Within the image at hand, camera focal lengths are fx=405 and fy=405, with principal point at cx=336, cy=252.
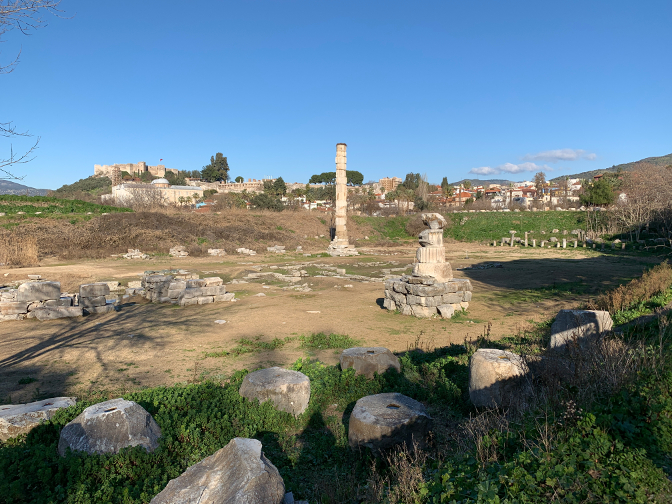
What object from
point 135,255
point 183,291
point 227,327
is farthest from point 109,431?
point 135,255

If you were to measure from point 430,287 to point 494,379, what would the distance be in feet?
19.2

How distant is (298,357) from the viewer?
753cm

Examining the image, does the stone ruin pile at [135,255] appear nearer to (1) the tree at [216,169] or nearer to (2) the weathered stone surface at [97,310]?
(2) the weathered stone surface at [97,310]

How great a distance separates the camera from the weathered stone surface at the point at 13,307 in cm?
1023

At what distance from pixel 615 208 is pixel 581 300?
24.3 meters

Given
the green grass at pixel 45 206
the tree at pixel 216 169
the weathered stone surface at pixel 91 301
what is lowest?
the weathered stone surface at pixel 91 301

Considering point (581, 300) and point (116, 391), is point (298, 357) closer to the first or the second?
point (116, 391)

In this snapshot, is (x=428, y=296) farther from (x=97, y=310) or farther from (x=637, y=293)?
(x=97, y=310)

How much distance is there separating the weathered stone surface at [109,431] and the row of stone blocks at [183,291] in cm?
835

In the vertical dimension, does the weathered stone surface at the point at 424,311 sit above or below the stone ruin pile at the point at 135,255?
below

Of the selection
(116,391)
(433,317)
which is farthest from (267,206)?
(116,391)

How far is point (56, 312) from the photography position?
34.5 ft

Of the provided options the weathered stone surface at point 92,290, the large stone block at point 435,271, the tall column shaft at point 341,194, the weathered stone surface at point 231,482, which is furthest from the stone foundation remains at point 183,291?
the tall column shaft at point 341,194

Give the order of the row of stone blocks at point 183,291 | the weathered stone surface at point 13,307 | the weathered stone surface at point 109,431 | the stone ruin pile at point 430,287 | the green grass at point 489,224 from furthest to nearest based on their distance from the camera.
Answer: the green grass at point 489,224 < the row of stone blocks at point 183,291 < the stone ruin pile at point 430,287 < the weathered stone surface at point 13,307 < the weathered stone surface at point 109,431
